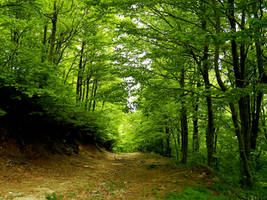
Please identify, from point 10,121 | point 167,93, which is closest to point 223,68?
point 167,93

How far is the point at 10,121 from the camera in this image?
9.39 metres

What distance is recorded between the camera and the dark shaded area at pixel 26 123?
833 cm

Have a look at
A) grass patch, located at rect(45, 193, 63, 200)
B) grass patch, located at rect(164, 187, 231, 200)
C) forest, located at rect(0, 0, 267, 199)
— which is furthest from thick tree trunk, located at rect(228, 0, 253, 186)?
grass patch, located at rect(45, 193, 63, 200)

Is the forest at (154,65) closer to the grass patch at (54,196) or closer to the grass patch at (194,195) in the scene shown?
the grass patch at (194,195)

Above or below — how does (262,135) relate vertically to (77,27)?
below

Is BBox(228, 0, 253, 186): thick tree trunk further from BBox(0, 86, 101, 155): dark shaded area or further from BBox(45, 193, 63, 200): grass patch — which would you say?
BBox(0, 86, 101, 155): dark shaded area

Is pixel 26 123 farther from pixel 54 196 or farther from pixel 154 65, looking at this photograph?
pixel 154 65

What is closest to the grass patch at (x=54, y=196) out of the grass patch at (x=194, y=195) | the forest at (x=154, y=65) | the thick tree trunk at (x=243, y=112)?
the grass patch at (x=194, y=195)

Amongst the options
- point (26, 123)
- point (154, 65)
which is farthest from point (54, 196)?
point (154, 65)

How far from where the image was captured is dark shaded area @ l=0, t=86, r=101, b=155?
8328mm

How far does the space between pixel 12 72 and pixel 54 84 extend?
1.69 meters

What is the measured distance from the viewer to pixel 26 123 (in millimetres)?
10211

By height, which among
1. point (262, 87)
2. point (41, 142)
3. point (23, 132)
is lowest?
point (41, 142)

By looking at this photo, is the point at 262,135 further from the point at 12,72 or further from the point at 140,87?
the point at 12,72
